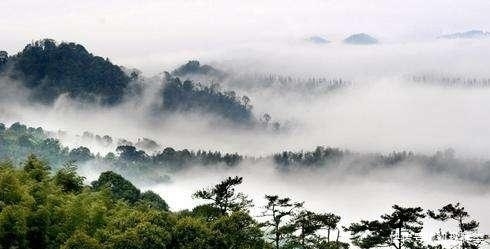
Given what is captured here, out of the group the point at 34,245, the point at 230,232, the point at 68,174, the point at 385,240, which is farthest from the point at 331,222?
the point at 34,245

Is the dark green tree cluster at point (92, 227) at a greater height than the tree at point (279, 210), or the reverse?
the tree at point (279, 210)

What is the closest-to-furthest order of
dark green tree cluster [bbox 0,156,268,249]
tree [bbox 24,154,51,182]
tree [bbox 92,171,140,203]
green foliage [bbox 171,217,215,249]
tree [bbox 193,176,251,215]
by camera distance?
1. dark green tree cluster [bbox 0,156,268,249]
2. green foliage [bbox 171,217,215,249]
3. tree [bbox 193,176,251,215]
4. tree [bbox 24,154,51,182]
5. tree [bbox 92,171,140,203]

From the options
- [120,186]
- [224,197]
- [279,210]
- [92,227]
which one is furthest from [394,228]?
[120,186]

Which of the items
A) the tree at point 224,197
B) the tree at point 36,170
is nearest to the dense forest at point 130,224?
the tree at point 224,197

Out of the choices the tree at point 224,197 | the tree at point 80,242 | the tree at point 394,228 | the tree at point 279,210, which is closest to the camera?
the tree at point 80,242

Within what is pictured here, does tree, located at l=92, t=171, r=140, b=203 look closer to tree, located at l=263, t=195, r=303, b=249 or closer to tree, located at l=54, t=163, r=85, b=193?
tree, located at l=54, t=163, r=85, b=193

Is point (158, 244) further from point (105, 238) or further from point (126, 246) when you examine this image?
point (105, 238)

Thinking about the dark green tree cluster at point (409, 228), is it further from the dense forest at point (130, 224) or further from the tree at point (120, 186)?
the tree at point (120, 186)

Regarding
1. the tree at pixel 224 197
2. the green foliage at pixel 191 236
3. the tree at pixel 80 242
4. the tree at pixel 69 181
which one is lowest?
the tree at pixel 80 242

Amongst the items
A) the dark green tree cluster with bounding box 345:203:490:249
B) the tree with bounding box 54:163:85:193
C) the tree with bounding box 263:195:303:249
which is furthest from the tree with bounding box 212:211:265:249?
the tree with bounding box 54:163:85:193
